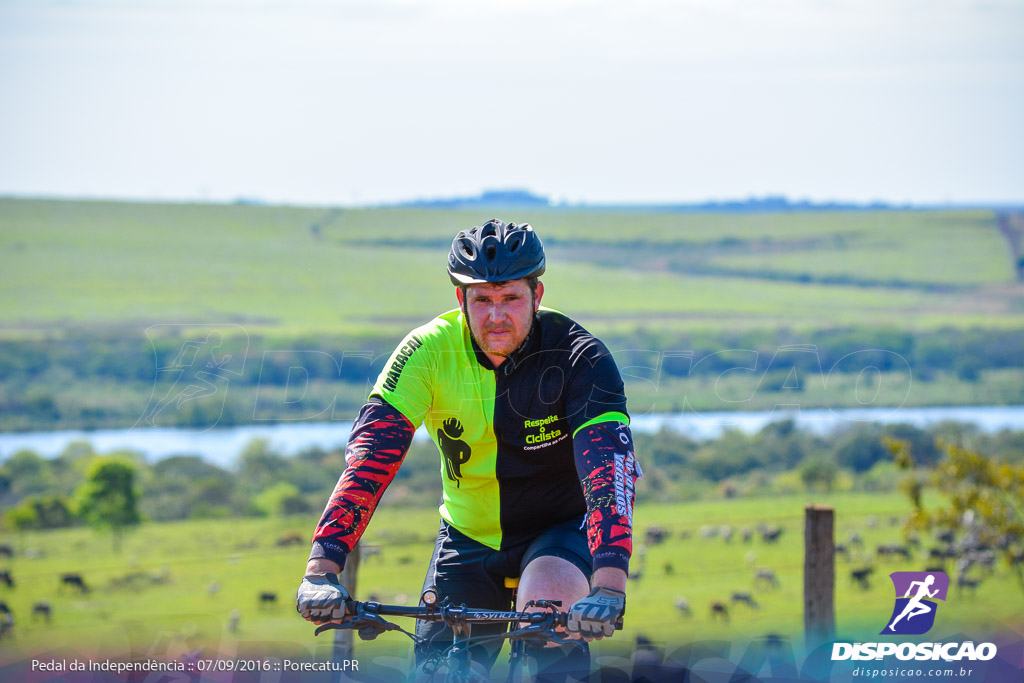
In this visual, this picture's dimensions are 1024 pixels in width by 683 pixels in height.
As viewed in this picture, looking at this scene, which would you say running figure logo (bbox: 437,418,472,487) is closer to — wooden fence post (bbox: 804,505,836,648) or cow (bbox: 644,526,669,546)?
wooden fence post (bbox: 804,505,836,648)

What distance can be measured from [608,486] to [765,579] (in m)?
67.0

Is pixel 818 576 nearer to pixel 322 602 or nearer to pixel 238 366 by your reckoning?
pixel 322 602

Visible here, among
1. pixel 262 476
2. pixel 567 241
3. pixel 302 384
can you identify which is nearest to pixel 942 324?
pixel 567 241

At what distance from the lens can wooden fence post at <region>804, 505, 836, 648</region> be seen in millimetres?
9727

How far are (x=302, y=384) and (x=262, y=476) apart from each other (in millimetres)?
105400

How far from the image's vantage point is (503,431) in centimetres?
580

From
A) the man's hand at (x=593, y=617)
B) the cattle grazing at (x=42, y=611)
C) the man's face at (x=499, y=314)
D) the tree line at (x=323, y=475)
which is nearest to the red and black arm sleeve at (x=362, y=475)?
the man's face at (x=499, y=314)

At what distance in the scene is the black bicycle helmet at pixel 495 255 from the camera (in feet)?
18.5

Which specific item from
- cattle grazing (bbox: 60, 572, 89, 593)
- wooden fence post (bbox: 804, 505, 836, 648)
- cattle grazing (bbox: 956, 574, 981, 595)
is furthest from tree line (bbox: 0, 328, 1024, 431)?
wooden fence post (bbox: 804, 505, 836, 648)

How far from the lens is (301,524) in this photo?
296ft

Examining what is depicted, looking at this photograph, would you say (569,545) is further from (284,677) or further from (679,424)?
(679,424)

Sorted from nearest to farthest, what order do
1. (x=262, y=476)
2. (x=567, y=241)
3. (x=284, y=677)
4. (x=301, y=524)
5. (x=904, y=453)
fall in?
1. (x=284, y=677)
2. (x=904, y=453)
3. (x=301, y=524)
4. (x=262, y=476)
5. (x=567, y=241)

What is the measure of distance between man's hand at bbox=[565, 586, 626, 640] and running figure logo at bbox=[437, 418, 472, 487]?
1.41 metres

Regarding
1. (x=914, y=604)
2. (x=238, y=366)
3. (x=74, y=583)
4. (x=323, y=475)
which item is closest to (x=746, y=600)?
(x=74, y=583)
